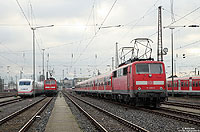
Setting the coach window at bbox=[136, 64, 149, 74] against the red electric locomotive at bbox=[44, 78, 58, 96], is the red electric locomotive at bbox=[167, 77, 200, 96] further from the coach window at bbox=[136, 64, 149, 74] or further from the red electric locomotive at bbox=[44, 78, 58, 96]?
the red electric locomotive at bbox=[44, 78, 58, 96]

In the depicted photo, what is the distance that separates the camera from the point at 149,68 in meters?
20.0

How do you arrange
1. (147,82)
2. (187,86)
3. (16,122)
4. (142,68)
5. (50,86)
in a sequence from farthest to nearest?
(50,86) < (187,86) < (142,68) < (147,82) < (16,122)

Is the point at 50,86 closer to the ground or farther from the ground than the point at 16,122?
farther from the ground

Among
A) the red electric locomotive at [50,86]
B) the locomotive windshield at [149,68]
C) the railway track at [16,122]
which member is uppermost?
the locomotive windshield at [149,68]

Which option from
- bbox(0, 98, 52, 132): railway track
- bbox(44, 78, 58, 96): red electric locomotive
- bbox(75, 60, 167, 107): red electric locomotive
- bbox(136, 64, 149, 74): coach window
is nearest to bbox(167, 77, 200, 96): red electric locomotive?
bbox(75, 60, 167, 107): red electric locomotive

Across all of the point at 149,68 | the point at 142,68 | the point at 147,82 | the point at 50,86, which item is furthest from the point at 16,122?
the point at 50,86

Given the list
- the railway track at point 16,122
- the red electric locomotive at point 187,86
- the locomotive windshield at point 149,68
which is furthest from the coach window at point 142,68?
the red electric locomotive at point 187,86

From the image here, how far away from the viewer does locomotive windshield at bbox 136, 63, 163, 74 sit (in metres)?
19.9

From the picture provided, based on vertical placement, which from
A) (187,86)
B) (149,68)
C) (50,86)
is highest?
(149,68)

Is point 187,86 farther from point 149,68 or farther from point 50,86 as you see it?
point 50,86

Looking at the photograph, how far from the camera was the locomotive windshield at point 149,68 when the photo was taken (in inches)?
783

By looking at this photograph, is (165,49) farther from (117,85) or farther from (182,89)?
(117,85)

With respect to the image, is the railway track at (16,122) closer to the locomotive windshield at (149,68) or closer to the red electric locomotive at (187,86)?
the locomotive windshield at (149,68)

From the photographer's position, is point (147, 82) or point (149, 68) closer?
point (147, 82)
